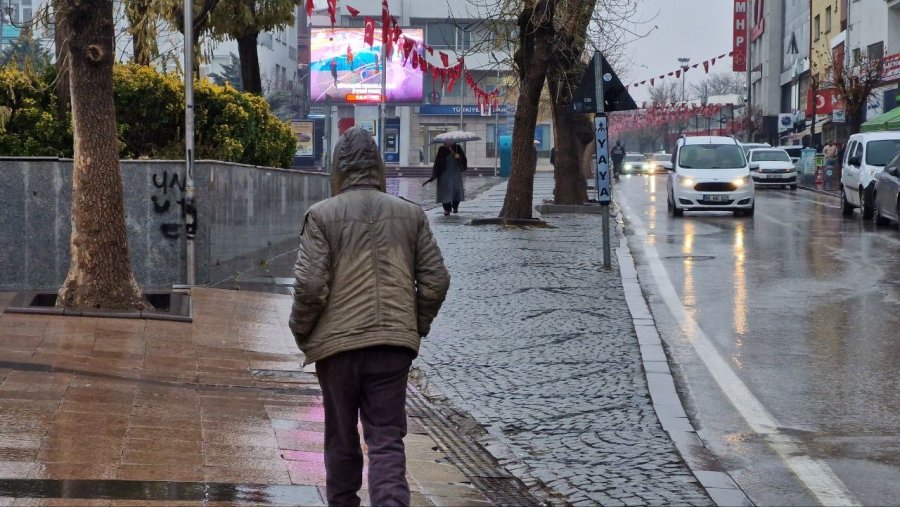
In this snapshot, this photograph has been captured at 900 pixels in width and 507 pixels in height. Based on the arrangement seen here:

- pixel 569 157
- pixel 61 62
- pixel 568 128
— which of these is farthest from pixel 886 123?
pixel 61 62

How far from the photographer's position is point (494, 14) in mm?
25578

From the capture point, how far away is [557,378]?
29.8 ft

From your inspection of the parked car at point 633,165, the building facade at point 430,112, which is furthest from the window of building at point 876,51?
the building facade at point 430,112

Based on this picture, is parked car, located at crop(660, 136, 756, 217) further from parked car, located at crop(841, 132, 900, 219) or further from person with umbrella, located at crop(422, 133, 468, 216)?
person with umbrella, located at crop(422, 133, 468, 216)

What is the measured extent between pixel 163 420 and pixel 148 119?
8.60m

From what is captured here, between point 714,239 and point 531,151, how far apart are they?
4.92 metres

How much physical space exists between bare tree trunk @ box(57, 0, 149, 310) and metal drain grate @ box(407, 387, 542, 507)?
3934mm

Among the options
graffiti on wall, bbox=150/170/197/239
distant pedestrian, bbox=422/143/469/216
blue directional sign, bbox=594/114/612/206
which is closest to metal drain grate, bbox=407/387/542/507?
graffiti on wall, bbox=150/170/197/239

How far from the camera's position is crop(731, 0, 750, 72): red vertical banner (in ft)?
316

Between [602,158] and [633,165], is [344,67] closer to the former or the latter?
[633,165]

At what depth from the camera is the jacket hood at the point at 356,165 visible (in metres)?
5.12

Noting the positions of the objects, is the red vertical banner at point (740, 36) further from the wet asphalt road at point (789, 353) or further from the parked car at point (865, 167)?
the wet asphalt road at point (789, 353)

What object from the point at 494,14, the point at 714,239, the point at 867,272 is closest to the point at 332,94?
the point at 494,14

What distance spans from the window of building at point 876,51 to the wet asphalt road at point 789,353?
31285 mm
